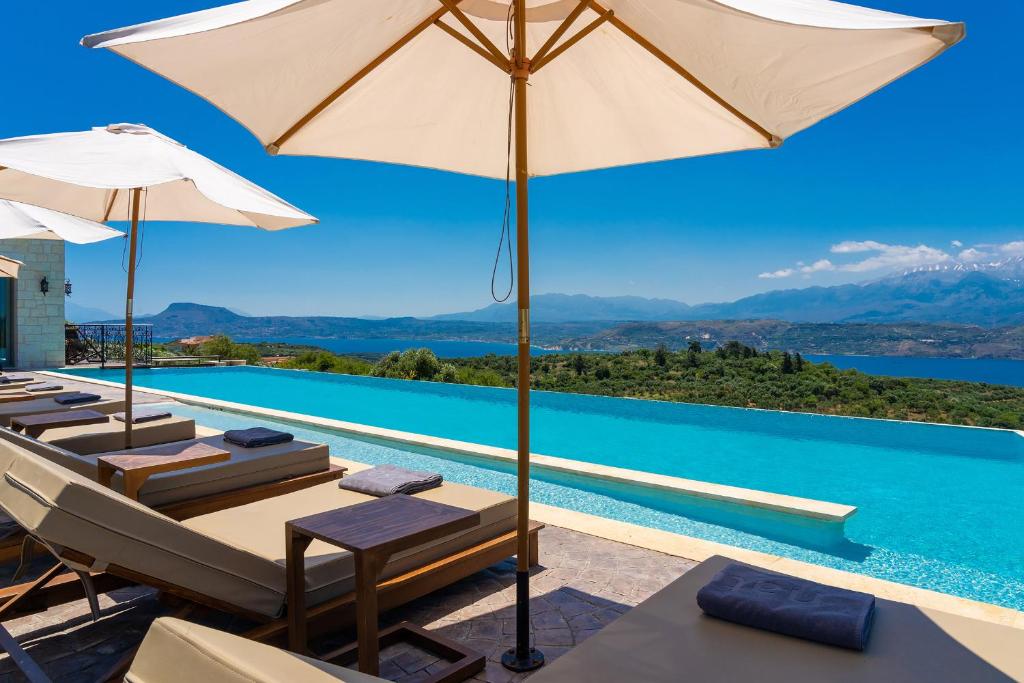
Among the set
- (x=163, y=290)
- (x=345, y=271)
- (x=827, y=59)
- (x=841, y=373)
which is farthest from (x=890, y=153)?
(x=163, y=290)

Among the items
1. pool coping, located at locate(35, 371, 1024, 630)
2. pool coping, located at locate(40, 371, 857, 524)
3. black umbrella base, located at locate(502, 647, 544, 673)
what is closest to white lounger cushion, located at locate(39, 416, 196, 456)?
pool coping, located at locate(40, 371, 857, 524)

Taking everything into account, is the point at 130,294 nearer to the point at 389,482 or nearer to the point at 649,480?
the point at 389,482

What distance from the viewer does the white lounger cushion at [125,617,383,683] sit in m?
0.86

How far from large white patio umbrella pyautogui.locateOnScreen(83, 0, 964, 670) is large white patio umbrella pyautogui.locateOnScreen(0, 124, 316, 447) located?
Result: 67cm

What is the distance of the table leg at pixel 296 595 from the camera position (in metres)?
2.39

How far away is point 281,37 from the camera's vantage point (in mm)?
2434

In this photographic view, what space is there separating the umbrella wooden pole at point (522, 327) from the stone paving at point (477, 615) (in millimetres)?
189

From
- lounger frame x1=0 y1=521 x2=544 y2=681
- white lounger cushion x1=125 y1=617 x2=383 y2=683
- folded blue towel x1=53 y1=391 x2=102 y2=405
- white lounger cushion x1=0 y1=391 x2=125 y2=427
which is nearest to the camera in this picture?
white lounger cushion x1=125 y1=617 x2=383 y2=683

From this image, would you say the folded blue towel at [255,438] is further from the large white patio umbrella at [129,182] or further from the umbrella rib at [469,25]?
the umbrella rib at [469,25]

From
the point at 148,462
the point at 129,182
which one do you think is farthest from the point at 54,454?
the point at 129,182

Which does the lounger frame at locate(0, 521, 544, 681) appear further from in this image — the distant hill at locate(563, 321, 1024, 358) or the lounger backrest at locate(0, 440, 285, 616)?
the distant hill at locate(563, 321, 1024, 358)

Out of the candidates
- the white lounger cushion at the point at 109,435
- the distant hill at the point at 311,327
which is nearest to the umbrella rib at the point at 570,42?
the white lounger cushion at the point at 109,435

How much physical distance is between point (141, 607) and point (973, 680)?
10.8ft

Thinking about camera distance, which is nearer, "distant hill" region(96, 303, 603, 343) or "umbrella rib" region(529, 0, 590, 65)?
"umbrella rib" region(529, 0, 590, 65)
